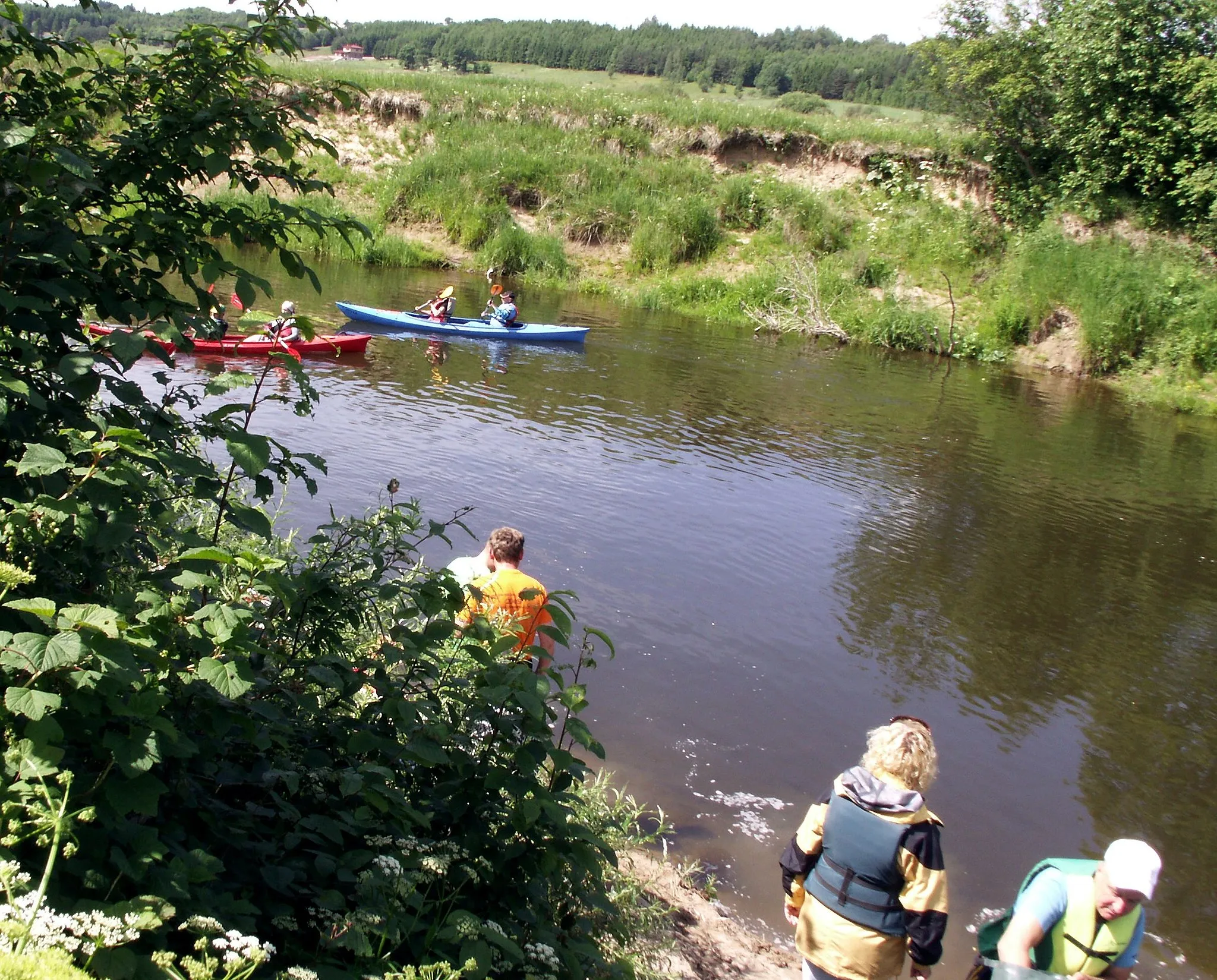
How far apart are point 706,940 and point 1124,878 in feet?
6.62

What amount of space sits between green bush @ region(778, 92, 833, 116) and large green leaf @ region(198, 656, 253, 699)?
58.4 metres

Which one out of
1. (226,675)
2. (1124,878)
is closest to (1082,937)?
(1124,878)

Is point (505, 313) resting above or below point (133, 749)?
below

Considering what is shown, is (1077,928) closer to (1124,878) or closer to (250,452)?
(1124,878)

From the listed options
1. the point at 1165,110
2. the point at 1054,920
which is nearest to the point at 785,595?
the point at 1054,920

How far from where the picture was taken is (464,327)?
68.8ft

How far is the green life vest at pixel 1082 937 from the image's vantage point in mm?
3561

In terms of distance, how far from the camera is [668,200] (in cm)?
3481

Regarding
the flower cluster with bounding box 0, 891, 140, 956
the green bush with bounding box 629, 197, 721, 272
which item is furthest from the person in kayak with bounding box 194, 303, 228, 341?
the green bush with bounding box 629, 197, 721, 272

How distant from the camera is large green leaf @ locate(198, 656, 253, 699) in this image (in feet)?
7.38

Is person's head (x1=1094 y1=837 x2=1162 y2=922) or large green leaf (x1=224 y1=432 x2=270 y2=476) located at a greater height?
large green leaf (x1=224 y1=432 x2=270 y2=476)

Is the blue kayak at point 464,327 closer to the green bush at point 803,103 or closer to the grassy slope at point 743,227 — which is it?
the grassy slope at point 743,227

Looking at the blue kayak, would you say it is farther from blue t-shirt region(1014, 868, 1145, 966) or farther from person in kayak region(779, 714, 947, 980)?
blue t-shirt region(1014, 868, 1145, 966)

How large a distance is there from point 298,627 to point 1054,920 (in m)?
2.77
